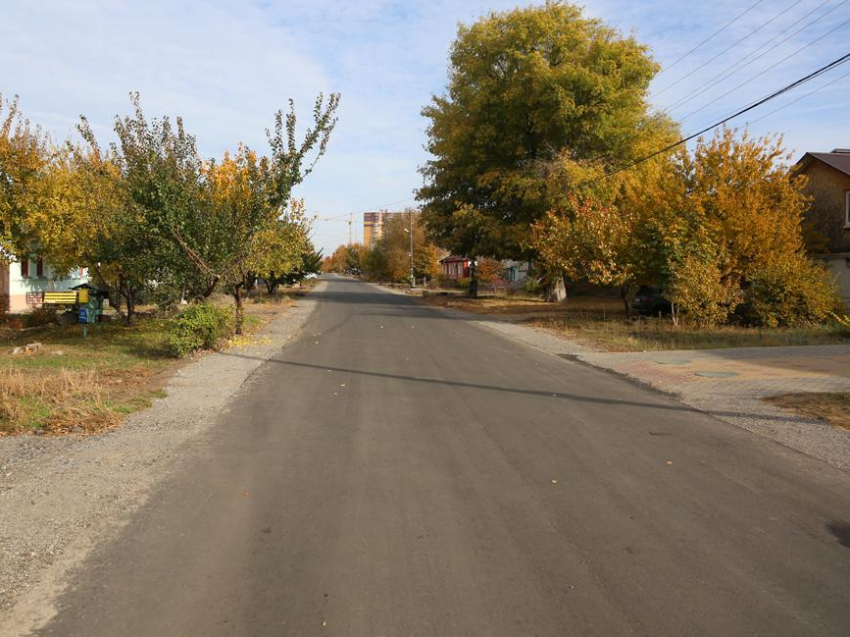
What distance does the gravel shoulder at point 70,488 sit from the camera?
13.2 ft

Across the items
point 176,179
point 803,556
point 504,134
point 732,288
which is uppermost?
point 504,134

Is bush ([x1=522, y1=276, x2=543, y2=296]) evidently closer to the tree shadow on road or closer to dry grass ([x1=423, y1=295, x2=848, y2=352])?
dry grass ([x1=423, y1=295, x2=848, y2=352])

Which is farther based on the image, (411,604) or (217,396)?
(217,396)

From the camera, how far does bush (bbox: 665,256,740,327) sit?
1981 cm

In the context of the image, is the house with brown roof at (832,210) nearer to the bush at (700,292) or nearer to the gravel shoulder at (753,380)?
the bush at (700,292)

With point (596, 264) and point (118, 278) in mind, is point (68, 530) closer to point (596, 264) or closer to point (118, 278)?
point (118, 278)

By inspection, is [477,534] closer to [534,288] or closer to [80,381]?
[80,381]

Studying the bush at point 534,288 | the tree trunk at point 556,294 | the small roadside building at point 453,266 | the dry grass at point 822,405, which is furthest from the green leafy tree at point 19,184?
the small roadside building at point 453,266

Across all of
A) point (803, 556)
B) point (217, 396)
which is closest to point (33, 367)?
point (217, 396)

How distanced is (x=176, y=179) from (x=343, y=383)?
295 inches

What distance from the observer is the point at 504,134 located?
111 ft

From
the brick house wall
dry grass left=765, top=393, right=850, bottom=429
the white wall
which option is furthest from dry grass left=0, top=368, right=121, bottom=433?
the brick house wall

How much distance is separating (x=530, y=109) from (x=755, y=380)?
2393cm

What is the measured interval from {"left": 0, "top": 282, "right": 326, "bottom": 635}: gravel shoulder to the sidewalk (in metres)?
6.41
